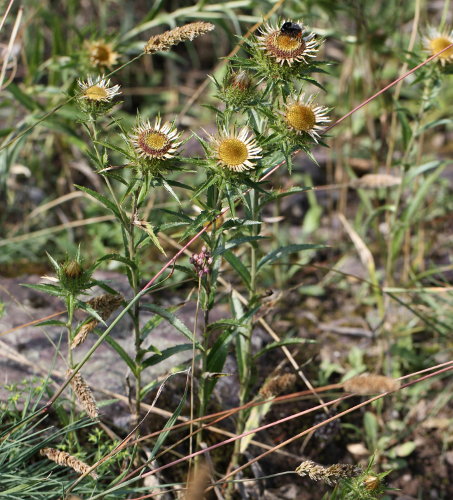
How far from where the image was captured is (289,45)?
1.68m

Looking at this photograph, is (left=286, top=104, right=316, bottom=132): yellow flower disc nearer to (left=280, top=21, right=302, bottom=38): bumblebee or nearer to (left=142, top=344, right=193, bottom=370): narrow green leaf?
(left=280, top=21, right=302, bottom=38): bumblebee

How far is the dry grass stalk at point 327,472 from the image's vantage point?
159cm

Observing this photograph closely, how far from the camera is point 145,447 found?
209 centimetres

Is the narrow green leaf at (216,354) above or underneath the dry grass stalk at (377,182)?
underneath

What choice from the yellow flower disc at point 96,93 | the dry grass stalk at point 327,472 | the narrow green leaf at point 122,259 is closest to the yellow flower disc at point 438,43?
the yellow flower disc at point 96,93

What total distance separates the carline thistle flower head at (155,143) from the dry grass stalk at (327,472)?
2.85 feet

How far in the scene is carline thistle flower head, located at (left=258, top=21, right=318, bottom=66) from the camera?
5.49 feet

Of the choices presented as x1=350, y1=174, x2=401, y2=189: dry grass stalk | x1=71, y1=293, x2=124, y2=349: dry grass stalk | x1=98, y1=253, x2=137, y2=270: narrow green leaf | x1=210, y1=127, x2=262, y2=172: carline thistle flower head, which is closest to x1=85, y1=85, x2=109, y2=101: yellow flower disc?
x1=210, y1=127, x2=262, y2=172: carline thistle flower head

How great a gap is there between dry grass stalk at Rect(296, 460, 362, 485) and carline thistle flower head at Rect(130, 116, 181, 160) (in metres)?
0.87

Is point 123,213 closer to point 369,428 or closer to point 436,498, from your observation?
point 369,428

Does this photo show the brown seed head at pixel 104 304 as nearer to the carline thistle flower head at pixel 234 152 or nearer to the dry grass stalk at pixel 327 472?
the carline thistle flower head at pixel 234 152

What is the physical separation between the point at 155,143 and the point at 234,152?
203 millimetres

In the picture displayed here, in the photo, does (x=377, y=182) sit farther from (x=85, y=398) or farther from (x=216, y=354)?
(x=85, y=398)

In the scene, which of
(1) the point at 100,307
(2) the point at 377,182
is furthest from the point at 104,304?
(2) the point at 377,182
